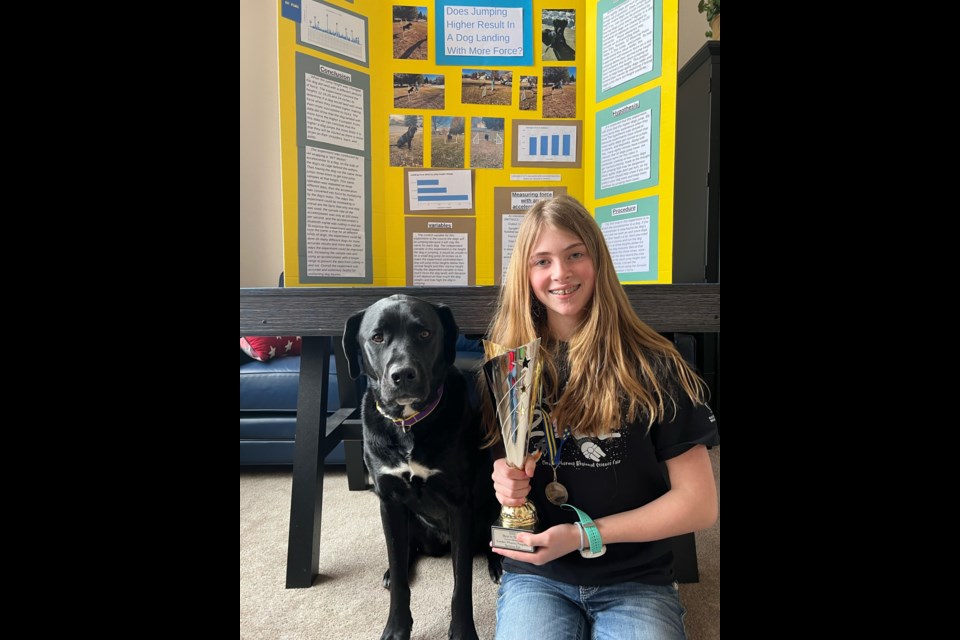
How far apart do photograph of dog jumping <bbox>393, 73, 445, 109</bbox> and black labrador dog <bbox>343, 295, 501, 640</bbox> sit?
0.64 metres

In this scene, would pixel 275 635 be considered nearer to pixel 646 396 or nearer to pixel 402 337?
pixel 402 337

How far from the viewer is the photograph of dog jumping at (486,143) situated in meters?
1.40

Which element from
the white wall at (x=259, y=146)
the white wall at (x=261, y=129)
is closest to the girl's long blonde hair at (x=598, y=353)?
the white wall at (x=261, y=129)

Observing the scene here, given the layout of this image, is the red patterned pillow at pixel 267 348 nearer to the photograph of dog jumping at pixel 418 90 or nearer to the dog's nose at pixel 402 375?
the photograph of dog jumping at pixel 418 90

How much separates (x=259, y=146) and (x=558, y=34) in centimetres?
264

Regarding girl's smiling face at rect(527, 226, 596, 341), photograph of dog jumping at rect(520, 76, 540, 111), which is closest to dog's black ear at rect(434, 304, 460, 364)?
girl's smiling face at rect(527, 226, 596, 341)

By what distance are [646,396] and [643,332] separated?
15 centimetres

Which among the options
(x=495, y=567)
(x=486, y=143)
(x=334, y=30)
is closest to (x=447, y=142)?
(x=486, y=143)

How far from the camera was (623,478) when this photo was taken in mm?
1009

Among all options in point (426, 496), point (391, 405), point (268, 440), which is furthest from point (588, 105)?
point (268, 440)

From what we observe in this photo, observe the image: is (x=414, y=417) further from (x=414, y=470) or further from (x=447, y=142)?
(x=447, y=142)

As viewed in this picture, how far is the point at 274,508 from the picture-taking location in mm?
2000

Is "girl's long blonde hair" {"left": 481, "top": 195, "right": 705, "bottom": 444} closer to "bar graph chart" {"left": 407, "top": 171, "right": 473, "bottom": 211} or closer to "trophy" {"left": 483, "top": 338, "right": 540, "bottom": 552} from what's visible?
"trophy" {"left": 483, "top": 338, "right": 540, "bottom": 552}

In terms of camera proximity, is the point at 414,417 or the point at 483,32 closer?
the point at 414,417
